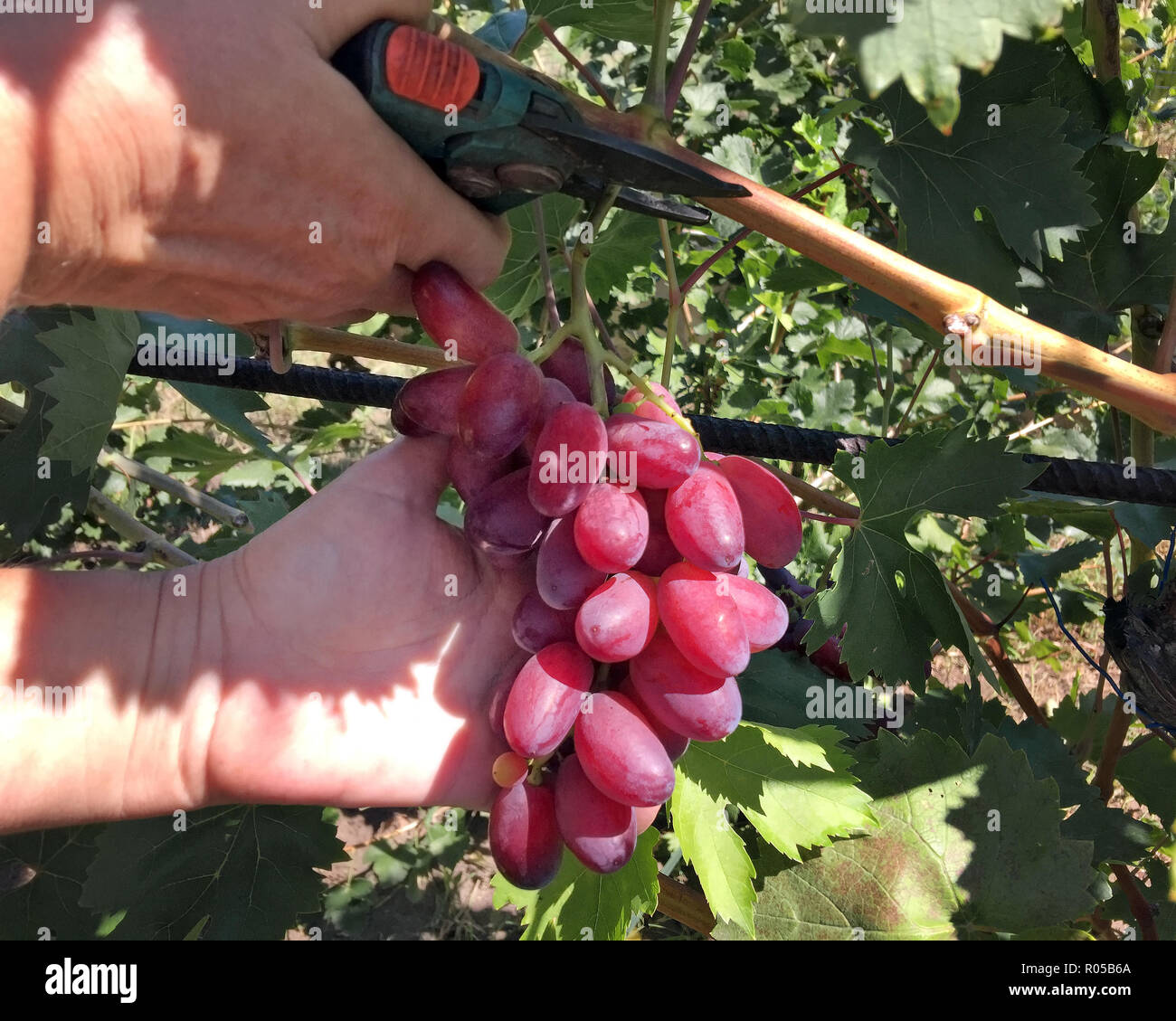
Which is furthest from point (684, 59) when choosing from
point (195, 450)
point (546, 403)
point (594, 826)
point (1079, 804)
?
point (195, 450)

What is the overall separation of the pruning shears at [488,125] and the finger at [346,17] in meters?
0.01

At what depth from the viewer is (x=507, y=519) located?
97 cm

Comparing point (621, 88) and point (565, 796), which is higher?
point (621, 88)

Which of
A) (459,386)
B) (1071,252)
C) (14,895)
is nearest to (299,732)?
(459,386)

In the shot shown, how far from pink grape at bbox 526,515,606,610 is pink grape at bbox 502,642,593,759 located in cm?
6

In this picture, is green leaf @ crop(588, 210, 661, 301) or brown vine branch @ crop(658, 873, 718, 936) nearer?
brown vine branch @ crop(658, 873, 718, 936)

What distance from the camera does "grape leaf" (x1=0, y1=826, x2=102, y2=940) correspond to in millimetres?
1679

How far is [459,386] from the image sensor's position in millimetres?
1015

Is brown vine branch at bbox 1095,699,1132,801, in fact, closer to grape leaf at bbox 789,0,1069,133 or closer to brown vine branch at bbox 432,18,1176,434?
brown vine branch at bbox 432,18,1176,434

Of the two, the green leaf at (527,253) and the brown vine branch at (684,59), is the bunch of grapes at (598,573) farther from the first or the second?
the green leaf at (527,253)

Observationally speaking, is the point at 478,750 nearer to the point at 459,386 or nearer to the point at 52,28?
the point at 459,386
